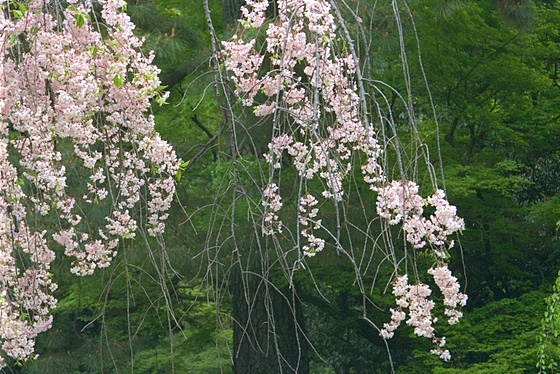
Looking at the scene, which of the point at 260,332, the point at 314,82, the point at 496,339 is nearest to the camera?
the point at 314,82

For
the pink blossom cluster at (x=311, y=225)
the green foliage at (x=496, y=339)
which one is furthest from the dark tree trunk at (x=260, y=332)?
the pink blossom cluster at (x=311, y=225)

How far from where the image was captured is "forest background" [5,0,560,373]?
7180 mm

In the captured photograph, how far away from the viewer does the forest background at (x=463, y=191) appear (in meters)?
7.18

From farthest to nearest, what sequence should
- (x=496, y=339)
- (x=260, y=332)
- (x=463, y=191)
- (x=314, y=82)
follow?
(x=496, y=339)
(x=463, y=191)
(x=260, y=332)
(x=314, y=82)

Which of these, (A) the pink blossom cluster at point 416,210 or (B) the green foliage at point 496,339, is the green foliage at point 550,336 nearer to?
(B) the green foliage at point 496,339

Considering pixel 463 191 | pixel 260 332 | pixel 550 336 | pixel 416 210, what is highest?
pixel 463 191

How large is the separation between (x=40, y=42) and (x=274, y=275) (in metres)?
5.57

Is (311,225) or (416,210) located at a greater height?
→ (416,210)

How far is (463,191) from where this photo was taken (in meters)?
7.01

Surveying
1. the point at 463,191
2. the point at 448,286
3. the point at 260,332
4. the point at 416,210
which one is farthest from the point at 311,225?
the point at 463,191

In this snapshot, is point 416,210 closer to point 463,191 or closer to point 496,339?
point 463,191

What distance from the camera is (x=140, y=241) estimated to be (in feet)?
20.4

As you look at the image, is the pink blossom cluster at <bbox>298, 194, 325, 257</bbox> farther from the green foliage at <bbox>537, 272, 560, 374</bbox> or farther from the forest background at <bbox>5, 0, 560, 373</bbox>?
the forest background at <bbox>5, 0, 560, 373</bbox>

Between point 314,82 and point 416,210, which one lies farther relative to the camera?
point 416,210
